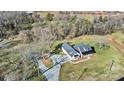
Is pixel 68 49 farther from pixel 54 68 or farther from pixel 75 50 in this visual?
pixel 54 68

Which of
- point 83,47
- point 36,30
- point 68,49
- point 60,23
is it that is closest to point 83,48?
point 83,47

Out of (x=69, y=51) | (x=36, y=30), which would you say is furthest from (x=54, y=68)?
A: (x=36, y=30)

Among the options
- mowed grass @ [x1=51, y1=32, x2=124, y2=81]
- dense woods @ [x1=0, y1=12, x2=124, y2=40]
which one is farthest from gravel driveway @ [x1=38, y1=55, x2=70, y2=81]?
dense woods @ [x1=0, y1=12, x2=124, y2=40]

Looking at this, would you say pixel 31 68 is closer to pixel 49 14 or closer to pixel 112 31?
pixel 49 14

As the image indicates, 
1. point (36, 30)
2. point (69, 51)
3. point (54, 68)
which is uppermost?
point (36, 30)

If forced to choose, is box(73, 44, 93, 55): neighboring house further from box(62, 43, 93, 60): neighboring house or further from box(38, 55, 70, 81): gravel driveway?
box(38, 55, 70, 81): gravel driveway

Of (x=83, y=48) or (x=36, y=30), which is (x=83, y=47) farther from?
(x=36, y=30)

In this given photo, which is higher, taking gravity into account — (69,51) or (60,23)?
(60,23)
